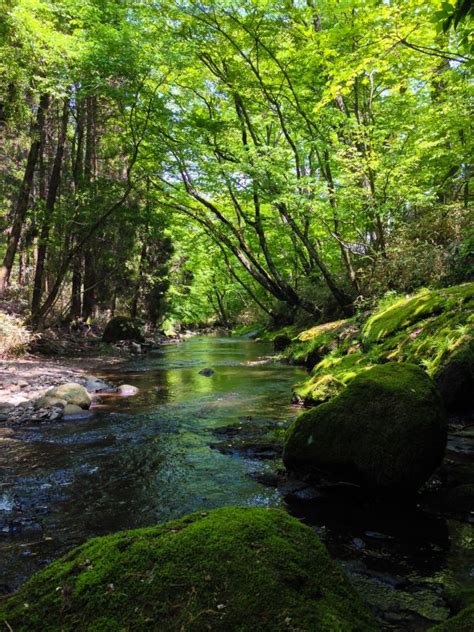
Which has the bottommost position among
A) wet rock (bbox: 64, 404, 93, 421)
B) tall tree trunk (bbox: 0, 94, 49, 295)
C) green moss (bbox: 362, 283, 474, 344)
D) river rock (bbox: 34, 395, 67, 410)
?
wet rock (bbox: 64, 404, 93, 421)

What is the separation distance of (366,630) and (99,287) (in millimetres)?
25169

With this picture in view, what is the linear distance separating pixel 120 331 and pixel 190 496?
18.3 metres

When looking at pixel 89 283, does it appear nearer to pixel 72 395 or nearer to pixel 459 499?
pixel 72 395

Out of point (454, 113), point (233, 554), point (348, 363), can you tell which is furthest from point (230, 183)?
point (233, 554)

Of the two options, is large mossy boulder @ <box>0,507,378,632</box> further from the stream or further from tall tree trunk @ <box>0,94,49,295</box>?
tall tree trunk @ <box>0,94,49,295</box>

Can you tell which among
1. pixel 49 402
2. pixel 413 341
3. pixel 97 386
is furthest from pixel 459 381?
pixel 97 386

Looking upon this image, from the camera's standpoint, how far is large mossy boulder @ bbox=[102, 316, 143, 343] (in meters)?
22.0

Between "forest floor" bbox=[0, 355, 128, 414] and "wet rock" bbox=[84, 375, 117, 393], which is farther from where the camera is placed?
"wet rock" bbox=[84, 375, 117, 393]

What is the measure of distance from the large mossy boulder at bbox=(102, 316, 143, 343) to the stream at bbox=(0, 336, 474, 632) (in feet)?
44.4

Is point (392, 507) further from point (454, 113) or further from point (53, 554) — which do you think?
point (454, 113)

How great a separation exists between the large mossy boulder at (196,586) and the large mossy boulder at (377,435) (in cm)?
228

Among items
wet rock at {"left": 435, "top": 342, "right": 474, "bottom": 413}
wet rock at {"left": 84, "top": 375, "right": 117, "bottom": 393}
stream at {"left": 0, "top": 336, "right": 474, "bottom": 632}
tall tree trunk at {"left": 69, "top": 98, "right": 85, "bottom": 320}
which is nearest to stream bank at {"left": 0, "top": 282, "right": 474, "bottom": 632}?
stream at {"left": 0, "top": 336, "right": 474, "bottom": 632}

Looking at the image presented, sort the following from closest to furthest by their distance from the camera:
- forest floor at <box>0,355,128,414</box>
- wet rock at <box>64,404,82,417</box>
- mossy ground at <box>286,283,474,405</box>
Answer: mossy ground at <box>286,283,474,405</box>, wet rock at <box>64,404,82,417</box>, forest floor at <box>0,355,128,414</box>

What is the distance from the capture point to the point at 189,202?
→ 68.1 ft
